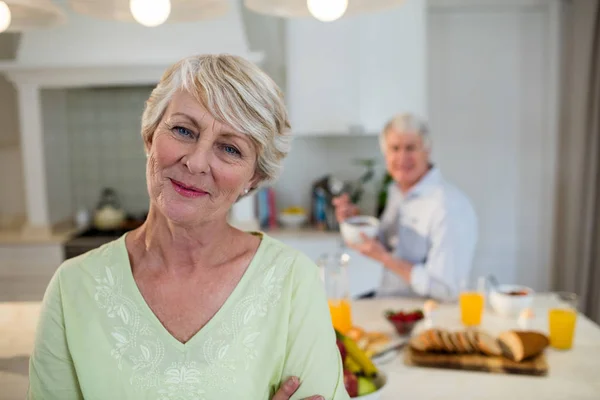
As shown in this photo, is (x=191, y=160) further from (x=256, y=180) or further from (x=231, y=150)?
(x=256, y=180)

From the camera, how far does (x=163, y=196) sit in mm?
1090

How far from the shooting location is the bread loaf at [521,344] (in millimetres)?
1559

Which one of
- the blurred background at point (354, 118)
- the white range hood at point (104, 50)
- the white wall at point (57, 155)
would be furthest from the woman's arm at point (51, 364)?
the white wall at point (57, 155)

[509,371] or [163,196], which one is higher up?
[163,196]

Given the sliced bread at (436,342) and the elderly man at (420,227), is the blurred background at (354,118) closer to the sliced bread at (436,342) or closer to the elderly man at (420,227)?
the elderly man at (420,227)

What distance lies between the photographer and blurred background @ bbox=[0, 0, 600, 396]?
11.4 feet

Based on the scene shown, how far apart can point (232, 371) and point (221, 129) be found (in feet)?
1.47

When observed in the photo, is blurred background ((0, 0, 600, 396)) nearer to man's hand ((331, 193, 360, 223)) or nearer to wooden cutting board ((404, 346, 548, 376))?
man's hand ((331, 193, 360, 223))

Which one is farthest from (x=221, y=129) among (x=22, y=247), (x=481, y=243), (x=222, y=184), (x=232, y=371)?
(x=481, y=243)

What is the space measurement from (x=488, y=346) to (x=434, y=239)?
0.77 m

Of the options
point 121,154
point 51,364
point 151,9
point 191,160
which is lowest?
point 51,364

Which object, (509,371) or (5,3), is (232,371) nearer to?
(509,371)

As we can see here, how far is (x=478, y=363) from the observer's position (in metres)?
1.56

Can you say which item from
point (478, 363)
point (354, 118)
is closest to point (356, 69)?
point (354, 118)
